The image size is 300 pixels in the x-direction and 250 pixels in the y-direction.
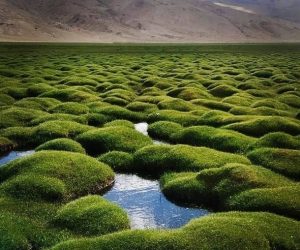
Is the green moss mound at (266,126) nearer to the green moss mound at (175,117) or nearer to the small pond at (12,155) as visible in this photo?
the green moss mound at (175,117)

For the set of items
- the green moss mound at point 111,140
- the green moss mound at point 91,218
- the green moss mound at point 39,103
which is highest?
the green moss mound at point 91,218

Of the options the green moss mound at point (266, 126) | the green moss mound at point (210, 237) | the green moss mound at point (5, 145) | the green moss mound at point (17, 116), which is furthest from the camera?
the green moss mound at point (17, 116)

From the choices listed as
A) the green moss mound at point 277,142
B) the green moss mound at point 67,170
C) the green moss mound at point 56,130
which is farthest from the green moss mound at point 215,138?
the green moss mound at point 67,170

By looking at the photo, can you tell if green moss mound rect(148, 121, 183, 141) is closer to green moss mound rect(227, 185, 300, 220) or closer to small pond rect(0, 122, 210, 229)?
small pond rect(0, 122, 210, 229)

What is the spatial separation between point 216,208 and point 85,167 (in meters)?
6.64

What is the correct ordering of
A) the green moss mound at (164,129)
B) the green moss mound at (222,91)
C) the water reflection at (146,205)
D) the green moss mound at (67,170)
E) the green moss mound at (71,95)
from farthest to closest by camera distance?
the green moss mound at (222,91) → the green moss mound at (71,95) → the green moss mound at (164,129) → the green moss mound at (67,170) → the water reflection at (146,205)

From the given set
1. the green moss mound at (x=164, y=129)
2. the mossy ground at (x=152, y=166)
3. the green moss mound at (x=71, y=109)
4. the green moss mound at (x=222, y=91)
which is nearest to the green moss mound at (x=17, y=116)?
the mossy ground at (x=152, y=166)

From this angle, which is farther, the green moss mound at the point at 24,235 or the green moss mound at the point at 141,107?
the green moss mound at the point at 141,107

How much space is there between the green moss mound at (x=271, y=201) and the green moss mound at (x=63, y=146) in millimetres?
10311

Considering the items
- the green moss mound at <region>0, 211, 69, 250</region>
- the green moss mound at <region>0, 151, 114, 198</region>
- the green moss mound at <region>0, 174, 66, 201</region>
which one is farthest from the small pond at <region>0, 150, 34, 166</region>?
the green moss mound at <region>0, 211, 69, 250</region>

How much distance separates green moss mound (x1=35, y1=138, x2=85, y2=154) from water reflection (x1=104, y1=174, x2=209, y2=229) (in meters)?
3.67

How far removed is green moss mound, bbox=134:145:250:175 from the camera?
23.4 meters

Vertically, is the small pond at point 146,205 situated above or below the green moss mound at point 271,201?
below

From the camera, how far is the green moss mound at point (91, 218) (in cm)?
1623
